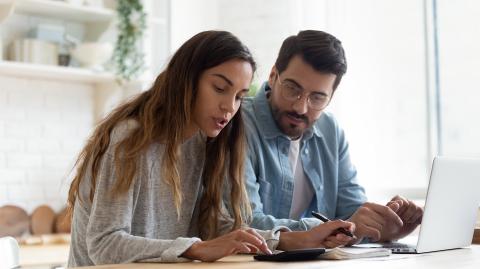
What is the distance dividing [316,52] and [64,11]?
194 centimetres

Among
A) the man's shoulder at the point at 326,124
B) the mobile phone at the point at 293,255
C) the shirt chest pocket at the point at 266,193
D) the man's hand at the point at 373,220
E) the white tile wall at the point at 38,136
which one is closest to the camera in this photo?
the mobile phone at the point at 293,255

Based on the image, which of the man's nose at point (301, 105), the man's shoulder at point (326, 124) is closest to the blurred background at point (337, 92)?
the man's shoulder at point (326, 124)

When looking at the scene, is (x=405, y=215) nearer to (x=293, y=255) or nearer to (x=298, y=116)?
(x=298, y=116)

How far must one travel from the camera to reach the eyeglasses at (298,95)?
240cm

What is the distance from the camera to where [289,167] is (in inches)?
95.5

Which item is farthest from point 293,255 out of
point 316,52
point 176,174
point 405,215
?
point 316,52

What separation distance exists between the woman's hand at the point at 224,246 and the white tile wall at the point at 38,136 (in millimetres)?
2254

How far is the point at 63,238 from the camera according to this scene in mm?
3617

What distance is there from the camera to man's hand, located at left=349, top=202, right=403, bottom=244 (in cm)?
211

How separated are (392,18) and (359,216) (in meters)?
2.08

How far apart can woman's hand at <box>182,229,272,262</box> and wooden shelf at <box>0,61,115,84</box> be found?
2.29 meters

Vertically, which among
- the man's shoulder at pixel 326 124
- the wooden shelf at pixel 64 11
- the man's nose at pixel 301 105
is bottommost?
the man's shoulder at pixel 326 124

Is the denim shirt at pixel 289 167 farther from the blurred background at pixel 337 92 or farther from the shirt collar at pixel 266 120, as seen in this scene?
the blurred background at pixel 337 92

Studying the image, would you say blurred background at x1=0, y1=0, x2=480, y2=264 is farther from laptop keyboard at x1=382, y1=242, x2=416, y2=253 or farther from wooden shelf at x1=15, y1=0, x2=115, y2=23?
laptop keyboard at x1=382, y1=242, x2=416, y2=253
